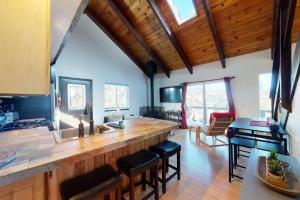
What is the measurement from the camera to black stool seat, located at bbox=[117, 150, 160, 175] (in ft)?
4.98

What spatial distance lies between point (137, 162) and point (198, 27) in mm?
3978

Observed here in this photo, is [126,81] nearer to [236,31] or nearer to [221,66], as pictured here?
[221,66]

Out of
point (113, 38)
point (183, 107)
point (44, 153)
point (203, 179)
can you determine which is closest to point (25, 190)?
point (44, 153)

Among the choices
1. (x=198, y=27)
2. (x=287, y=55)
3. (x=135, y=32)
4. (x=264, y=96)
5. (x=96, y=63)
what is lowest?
(x=264, y=96)

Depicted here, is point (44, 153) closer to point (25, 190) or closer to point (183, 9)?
point (25, 190)

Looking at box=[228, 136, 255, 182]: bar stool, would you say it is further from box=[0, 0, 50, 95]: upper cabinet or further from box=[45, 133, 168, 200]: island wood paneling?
box=[0, 0, 50, 95]: upper cabinet

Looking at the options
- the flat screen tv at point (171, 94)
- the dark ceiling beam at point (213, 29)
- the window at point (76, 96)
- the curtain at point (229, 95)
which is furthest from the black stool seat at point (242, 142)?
the window at point (76, 96)

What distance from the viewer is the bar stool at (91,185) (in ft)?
3.64

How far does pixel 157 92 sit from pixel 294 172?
20.1 ft

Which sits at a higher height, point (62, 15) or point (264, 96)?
point (62, 15)

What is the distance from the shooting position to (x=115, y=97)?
570 cm

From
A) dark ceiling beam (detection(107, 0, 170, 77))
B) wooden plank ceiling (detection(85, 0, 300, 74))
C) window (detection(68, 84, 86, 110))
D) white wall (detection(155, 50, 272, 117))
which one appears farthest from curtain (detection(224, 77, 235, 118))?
window (detection(68, 84, 86, 110))

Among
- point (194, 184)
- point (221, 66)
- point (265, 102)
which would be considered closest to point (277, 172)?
point (194, 184)

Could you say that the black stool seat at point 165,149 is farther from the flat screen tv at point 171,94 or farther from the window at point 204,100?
the flat screen tv at point 171,94
